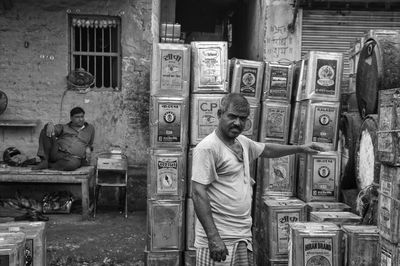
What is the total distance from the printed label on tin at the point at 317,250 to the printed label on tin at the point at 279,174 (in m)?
1.05

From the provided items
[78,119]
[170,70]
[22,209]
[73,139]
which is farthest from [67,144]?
Answer: [170,70]

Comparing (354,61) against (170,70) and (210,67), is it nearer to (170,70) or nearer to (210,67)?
(210,67)

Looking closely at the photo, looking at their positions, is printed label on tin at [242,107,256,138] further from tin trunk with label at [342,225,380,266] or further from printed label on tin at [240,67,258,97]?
tin trunk with label at [342,225,380,266]

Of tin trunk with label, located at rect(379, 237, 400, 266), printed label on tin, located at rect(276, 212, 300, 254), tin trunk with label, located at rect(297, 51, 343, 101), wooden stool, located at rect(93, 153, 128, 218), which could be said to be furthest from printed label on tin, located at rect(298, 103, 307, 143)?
wooden stool, located at rect(93, 153, 128, 218)

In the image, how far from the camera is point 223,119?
296 centimetres

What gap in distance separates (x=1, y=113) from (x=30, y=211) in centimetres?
184

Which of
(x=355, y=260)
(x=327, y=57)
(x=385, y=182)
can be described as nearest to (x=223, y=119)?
(x=385, y=182)

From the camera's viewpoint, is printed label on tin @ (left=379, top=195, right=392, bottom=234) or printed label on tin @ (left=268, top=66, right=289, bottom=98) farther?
printed label on tin @ (left=268, top=66, right=289, bottom=98)

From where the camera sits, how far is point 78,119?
24.1ft

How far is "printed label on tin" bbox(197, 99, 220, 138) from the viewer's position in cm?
461

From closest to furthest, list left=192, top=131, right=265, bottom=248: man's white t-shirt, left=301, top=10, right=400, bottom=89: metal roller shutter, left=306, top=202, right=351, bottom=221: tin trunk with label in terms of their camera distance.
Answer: left=192, top=131, right=265, bottom=248: man's white t-shirt → left=306, top=202, right=351, bottom=221: tin trunk with label → left=301, top=10, right=400, bottom=89: metal roller shutter

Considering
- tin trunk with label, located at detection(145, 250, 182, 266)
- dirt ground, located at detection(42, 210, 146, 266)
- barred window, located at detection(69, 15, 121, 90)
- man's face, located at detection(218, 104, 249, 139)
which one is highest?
barred window, located at detection(69, 15, 121, 90)

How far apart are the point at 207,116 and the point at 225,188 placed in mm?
1740

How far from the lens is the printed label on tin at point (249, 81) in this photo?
4.76 m
